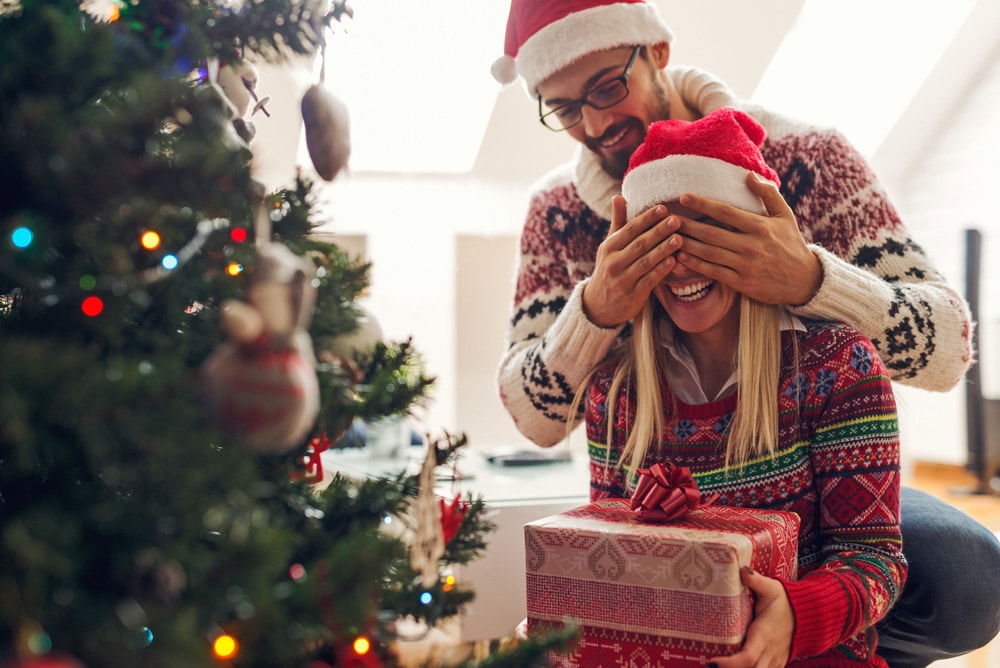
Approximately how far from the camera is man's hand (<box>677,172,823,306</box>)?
0.96 metres

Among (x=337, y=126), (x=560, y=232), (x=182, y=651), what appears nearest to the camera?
(x=182, y=651)

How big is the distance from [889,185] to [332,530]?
14.1ft

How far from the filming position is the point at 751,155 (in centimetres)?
100

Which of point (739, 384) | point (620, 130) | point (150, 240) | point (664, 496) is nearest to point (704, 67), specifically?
point (620, 130)

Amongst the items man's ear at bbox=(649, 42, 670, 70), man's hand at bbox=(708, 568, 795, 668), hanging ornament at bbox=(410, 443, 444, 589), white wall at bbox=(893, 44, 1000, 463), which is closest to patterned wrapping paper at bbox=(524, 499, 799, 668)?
man's hand at bbox=(708, 568, 795, 668)

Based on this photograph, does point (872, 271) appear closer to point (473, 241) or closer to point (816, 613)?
point (816, 613)

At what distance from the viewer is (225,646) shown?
466mm

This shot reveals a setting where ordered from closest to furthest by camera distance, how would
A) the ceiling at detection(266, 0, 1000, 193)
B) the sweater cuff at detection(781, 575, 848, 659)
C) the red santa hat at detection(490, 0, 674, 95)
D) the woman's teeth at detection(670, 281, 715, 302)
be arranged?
the sweater cuff at detection(781, 575, 848, 659) → the woman's teeth at detection(670, 281, 715, 302) → the red santa hat at detection(490, 0, 674, 95) → the ceiling at detection(266, 0, 1000, 193)

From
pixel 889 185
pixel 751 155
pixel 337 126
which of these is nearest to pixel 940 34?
pixel 889 185

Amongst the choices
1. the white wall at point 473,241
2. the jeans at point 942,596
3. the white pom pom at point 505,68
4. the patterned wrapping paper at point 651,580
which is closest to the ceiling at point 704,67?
the white wall at point 473,241

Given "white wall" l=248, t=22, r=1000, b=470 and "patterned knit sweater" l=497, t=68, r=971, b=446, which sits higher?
"white wall" l=248, t=22, r=1000, b=470

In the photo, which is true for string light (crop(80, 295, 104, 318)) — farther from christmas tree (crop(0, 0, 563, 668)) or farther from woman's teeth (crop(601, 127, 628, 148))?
woman's teeth (crop(601, 127, 628, 148))

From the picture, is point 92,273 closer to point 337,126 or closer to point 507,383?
point 337,126

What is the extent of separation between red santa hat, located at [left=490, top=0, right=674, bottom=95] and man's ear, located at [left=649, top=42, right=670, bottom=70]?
0.01 meters
